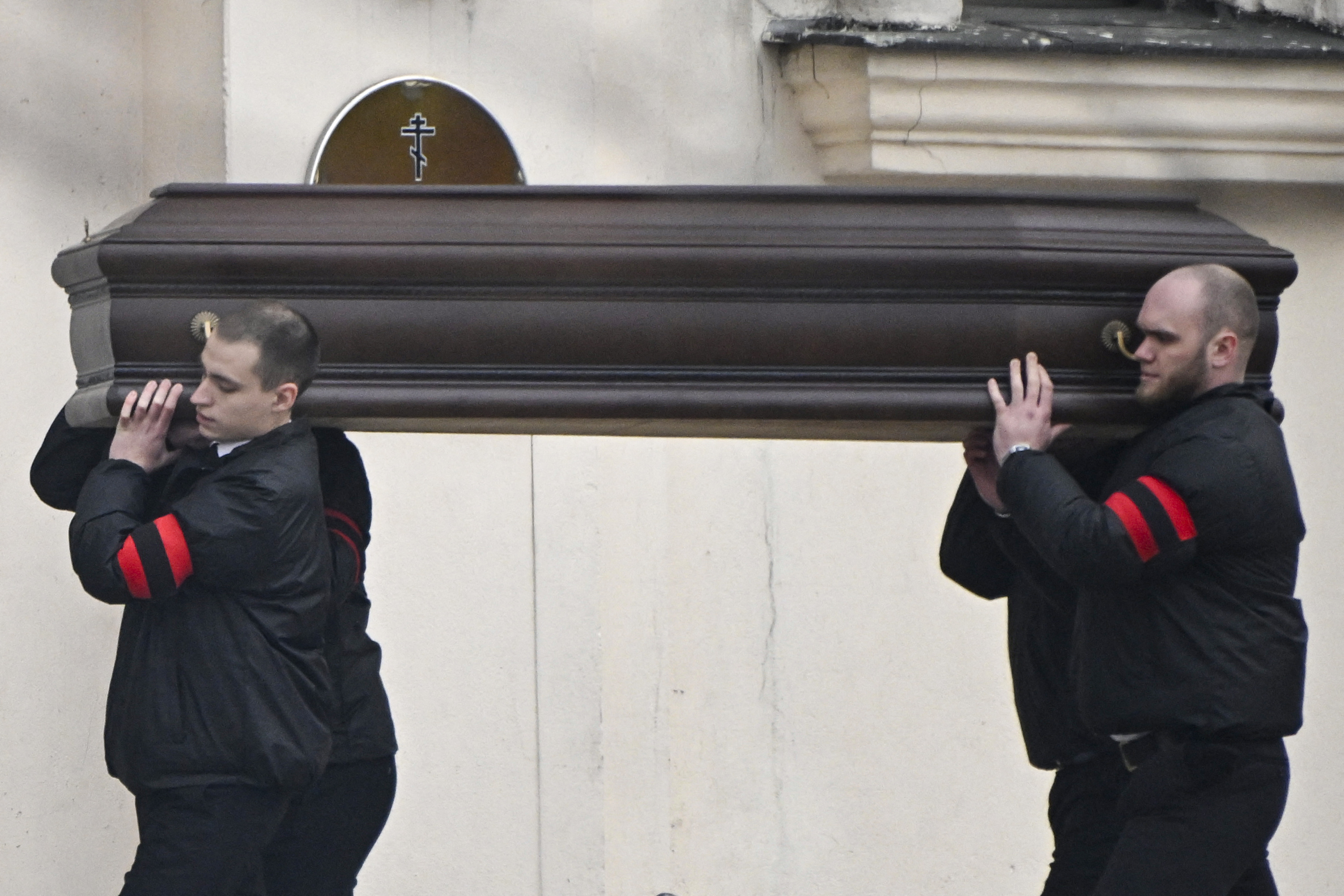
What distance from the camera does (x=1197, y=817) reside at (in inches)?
120

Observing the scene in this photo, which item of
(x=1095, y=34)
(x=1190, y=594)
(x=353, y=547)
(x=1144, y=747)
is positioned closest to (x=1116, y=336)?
(x=1190, y=594)

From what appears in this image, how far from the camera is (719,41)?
4.66m

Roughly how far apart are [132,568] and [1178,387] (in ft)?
5.26

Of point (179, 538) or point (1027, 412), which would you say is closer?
point (179, 538)

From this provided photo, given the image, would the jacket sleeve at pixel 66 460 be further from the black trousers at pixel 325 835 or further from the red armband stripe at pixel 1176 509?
the red armband stripe at pixel 1176 509

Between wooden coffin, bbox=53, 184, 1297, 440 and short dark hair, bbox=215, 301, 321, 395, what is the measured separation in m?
0.11

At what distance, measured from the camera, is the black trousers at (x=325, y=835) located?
3371 mm

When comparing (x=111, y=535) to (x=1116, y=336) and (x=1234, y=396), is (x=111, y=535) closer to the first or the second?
(x=1116, y=336)

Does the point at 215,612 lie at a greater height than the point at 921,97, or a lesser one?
lesser

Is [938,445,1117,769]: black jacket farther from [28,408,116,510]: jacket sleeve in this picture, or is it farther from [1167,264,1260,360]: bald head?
[28,408,116,510]: jacket sleeve

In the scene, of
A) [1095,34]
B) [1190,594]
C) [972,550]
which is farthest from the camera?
[1095,34]

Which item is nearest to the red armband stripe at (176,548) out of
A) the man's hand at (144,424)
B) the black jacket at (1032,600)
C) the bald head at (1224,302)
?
the man's hand at (144,424)

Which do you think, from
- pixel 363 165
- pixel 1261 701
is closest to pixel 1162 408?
pixel 1261 701

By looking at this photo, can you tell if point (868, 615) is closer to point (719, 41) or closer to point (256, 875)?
point (719, 41)
